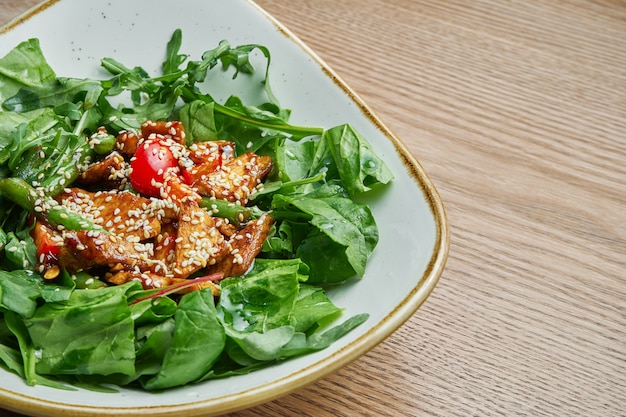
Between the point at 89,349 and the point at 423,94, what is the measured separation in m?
1.66

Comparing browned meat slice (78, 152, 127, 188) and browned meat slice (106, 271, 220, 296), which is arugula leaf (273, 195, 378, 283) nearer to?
browned meat slice (106, 271, 220, 296)

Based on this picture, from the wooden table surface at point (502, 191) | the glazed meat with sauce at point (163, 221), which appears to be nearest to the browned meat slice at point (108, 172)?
the glazed meat with sauce at point (163, 221)

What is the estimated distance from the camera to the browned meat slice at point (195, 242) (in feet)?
6.21

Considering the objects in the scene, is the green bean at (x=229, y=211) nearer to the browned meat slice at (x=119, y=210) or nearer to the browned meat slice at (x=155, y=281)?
the browned meat slice at (x=119, y=210)

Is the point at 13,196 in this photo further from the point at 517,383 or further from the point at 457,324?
the point at 517,383

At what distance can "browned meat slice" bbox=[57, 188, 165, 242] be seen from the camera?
196 centimetres

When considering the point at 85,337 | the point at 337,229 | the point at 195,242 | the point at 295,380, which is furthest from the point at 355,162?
the point at 85,337

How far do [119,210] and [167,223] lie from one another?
0.42 feet

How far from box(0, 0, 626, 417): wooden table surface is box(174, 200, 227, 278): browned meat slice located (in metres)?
0.37

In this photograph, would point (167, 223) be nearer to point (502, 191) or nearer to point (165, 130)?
point (165, 130)

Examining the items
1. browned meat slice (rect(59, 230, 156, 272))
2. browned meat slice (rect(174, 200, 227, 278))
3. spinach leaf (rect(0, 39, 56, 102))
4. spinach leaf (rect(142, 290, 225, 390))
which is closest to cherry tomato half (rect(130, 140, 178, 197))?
browned meat slice (rect(174, 200, 227, 278))

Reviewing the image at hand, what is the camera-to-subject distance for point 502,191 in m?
2.52

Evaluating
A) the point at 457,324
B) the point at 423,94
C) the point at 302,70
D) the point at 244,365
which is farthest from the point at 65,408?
the point at 423,94

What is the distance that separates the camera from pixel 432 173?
2.56m
